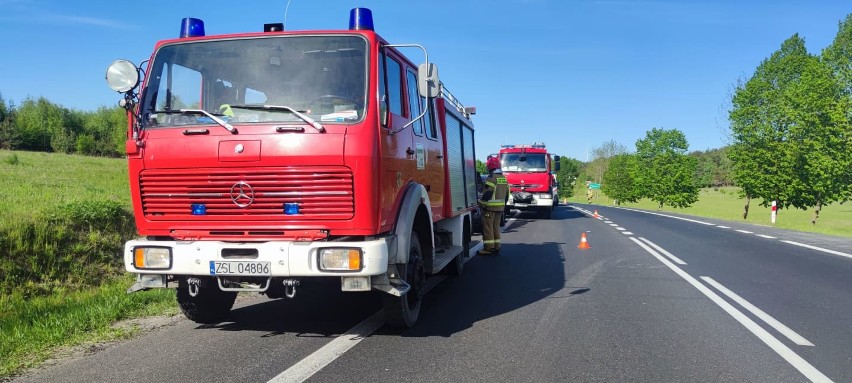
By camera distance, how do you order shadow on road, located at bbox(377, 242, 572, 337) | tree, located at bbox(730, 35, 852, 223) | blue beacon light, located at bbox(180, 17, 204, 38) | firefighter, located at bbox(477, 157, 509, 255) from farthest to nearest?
tree, located at bbox(730, 35, 852, 223)
firefighter, located at bbox(477, 157, 509, 255)
shadow on road, located at bbox(377, 242, 572, 337)
blue beacon light, located at bbox(180, 17, 204, 38)

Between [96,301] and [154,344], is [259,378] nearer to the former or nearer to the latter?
[154,344]

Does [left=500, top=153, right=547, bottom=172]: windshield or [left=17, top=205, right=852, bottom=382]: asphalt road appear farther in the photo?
[left=500, top=153, right=547, bottom=172]: windshield

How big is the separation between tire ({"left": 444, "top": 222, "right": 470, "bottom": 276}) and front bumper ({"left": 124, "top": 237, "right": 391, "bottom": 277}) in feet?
12.9

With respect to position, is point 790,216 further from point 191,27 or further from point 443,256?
point 191,27

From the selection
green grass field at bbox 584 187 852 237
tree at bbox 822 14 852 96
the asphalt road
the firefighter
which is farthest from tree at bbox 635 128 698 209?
the asphalt road

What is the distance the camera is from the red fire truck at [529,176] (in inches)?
923

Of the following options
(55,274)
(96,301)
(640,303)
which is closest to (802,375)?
(640,303)

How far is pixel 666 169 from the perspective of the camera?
60875mm

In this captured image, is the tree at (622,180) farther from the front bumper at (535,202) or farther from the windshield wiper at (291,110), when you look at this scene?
the windshield wiper at (291,110)

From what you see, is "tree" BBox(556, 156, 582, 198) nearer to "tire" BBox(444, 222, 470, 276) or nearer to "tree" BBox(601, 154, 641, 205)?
"tree" BBox(601, 154, 641, 205)

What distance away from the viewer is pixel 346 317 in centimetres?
580

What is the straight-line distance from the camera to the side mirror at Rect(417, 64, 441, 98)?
514 cm

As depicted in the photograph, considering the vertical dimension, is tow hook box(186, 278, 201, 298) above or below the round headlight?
below

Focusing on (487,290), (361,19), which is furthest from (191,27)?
(487,290)
